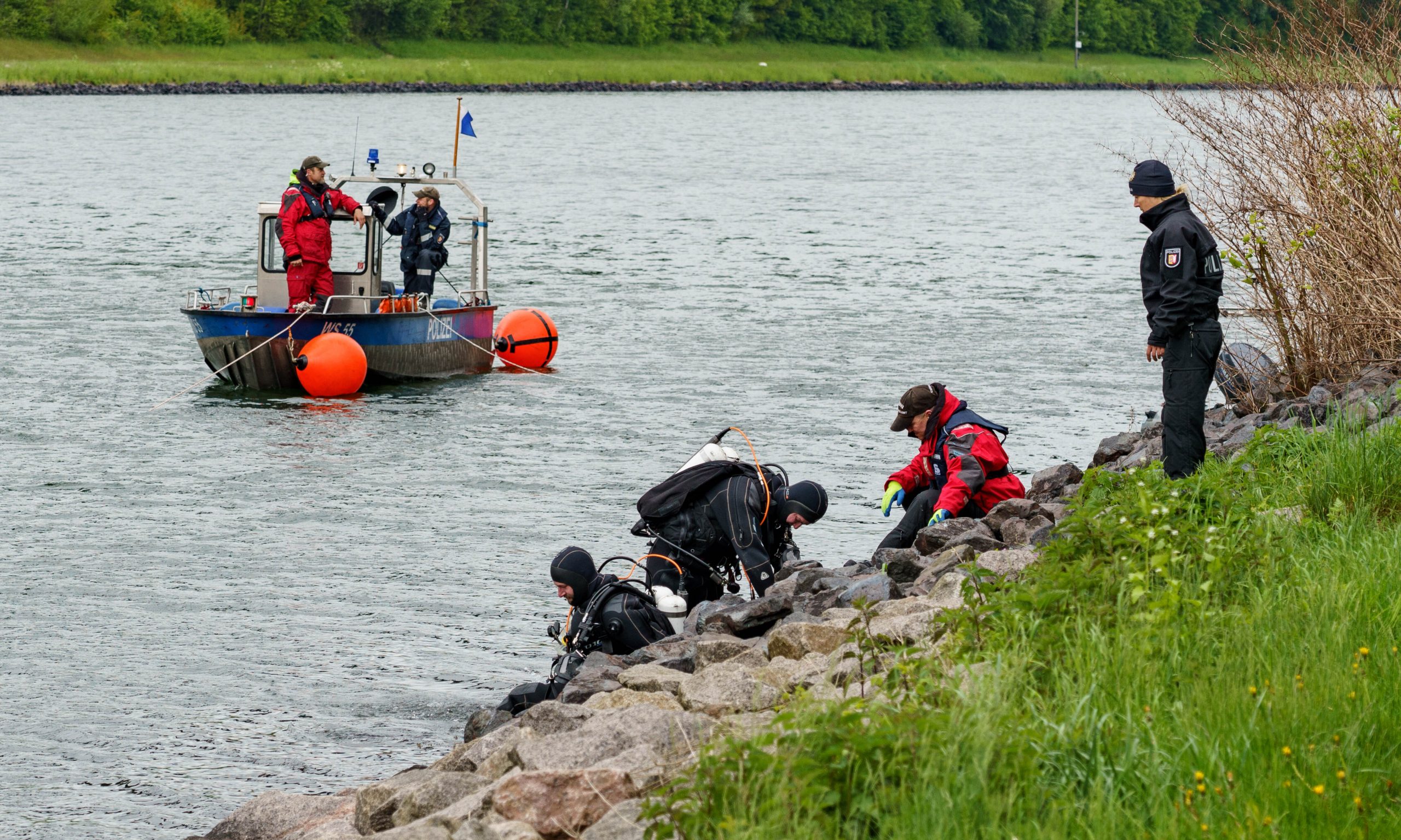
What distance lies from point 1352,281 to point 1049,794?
27.5ft

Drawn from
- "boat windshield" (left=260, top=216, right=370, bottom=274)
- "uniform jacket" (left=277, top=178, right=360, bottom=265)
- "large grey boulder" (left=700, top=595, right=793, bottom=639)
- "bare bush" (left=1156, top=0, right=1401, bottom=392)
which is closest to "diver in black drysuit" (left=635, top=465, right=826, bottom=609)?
"large grey boulder" (left=700, top=595, right=793, bottom=639)

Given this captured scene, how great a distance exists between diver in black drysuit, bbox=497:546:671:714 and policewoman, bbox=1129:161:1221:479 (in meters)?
3.05

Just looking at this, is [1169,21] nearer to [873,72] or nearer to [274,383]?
[873,72]

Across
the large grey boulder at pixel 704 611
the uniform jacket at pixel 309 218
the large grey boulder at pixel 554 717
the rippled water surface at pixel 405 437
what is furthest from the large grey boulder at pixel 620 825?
the uniform jacket at pixel 309 218

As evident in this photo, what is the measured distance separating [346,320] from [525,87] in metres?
92.0

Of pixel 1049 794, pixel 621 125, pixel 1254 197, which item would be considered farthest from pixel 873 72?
pixel 1049 794

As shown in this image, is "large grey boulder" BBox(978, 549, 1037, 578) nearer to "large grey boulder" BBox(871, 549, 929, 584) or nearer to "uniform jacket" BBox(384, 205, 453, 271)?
"large grey boulder" BBox(871, 549, 929, 584)

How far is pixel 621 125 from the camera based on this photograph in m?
80.4

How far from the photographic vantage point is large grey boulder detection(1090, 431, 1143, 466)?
13.6m

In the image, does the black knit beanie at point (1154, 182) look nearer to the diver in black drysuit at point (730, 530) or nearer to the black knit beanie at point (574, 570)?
the diver in black drysuit at point (730, 530)

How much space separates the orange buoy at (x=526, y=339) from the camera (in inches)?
846

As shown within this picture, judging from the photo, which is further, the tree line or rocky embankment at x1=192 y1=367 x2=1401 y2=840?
the tree line

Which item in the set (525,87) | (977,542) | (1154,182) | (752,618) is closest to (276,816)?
(752,618)

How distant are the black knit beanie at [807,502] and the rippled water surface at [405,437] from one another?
202 cm
